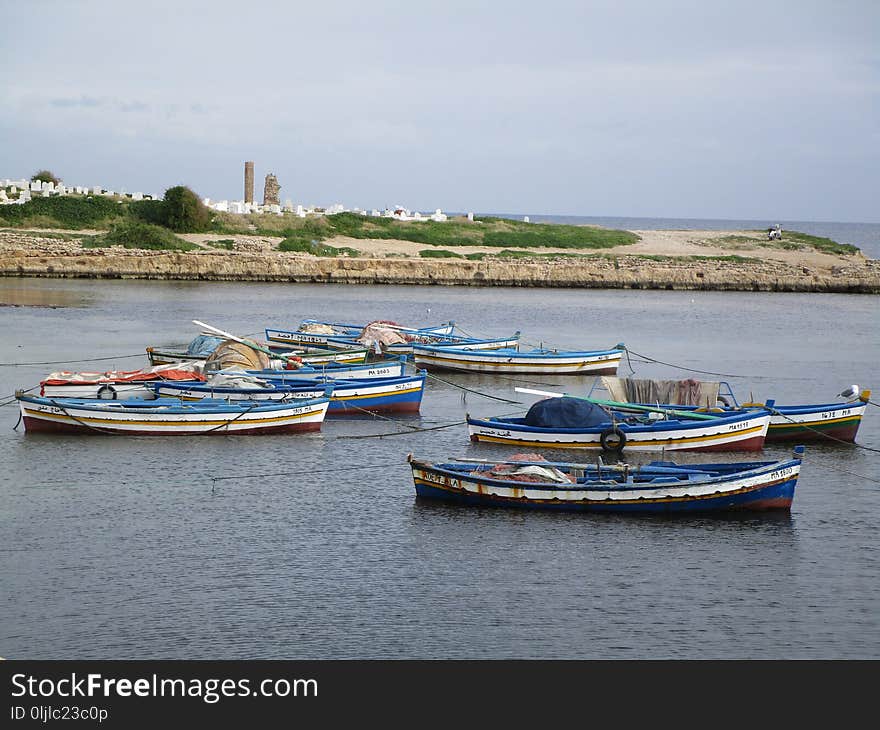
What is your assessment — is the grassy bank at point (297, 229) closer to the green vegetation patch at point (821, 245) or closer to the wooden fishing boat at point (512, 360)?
the green vegetation patch at point (821, 245)

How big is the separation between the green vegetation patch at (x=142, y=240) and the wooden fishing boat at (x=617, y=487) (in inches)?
2423

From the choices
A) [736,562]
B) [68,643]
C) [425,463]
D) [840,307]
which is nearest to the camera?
[68,643]

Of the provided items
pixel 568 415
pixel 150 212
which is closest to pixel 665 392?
pixel 568 415

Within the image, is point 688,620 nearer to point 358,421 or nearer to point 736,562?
point 736,562

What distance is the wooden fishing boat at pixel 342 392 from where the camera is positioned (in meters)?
29.6

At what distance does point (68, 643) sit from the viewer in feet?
50.4

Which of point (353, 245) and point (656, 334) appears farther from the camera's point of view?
point (353, 245)

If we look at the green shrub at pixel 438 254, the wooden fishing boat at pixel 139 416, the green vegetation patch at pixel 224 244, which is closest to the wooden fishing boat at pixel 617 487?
the wooden fishing boat at pixel 139 416

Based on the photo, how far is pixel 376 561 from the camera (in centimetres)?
1902

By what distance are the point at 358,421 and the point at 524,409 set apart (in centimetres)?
510

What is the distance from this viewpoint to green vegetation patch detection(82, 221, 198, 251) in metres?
80.5

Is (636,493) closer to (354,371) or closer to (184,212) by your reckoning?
(354,371)

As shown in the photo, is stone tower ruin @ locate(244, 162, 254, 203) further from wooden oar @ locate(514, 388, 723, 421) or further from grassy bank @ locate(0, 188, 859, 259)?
wooden oar @ locate(514, 388, 723, 421)

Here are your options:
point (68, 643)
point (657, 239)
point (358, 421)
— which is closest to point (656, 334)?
point (358, 421)
